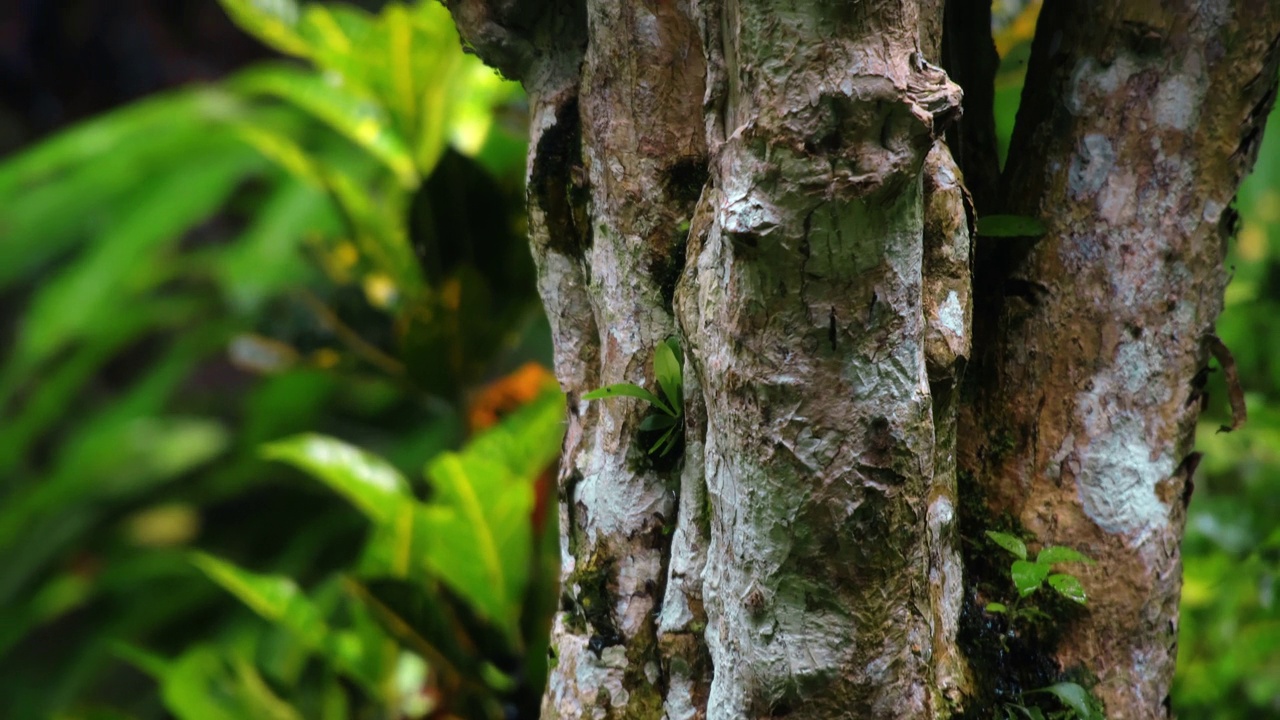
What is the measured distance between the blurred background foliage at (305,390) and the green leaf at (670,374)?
1.38 ft

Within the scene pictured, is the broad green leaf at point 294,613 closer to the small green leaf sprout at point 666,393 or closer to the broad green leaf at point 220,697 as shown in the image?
the broad green leaf at point 220,697

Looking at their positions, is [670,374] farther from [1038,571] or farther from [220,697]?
[220,697]

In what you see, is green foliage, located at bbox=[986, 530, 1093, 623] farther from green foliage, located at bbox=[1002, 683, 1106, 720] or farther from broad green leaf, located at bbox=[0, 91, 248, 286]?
broad green leaf, located at bbox=[0, 91, 248, 286]

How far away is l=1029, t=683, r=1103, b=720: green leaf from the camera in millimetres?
661

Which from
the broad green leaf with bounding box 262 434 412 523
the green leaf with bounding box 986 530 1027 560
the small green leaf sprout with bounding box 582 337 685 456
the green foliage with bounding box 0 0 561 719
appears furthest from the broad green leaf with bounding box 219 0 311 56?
the green leaf with bounding box 986 530 1027 560

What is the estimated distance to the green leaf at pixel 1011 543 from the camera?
2.17ft

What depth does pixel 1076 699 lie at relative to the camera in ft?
2.17

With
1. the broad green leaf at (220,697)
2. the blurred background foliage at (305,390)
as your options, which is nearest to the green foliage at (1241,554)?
the blurred background foliage at (305,390)

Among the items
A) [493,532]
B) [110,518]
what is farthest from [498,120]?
[110,518]

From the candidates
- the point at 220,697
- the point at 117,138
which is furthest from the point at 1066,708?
the point at 117,138

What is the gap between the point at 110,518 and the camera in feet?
8.93

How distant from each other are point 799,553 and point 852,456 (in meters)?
0.06

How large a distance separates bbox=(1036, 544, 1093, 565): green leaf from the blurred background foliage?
251 mm

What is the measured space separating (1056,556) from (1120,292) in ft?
0.60
